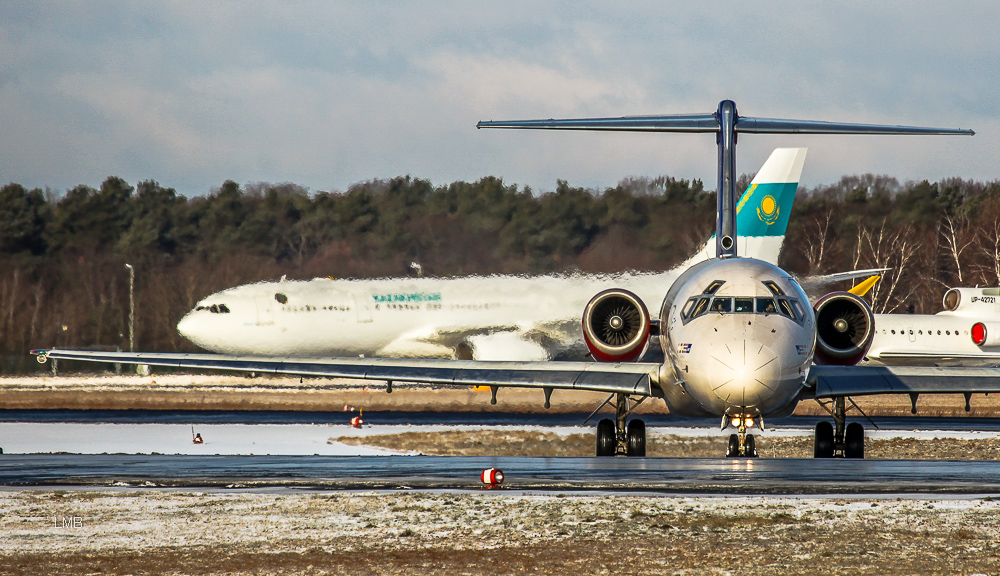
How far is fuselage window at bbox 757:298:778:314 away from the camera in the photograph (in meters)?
15.9

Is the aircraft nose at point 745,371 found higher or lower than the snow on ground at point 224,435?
higher

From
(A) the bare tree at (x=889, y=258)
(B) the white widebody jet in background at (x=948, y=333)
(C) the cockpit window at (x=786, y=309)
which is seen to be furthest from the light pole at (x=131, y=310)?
(C) the cockpit window at (x=786, y=309)

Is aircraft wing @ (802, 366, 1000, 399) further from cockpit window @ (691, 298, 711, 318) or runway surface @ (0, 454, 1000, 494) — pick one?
cockpit window @ (691, 298, 711, 318)

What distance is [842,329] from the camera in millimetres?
18984

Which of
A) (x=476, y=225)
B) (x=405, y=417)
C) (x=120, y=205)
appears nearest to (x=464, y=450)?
(x=405, y=417)

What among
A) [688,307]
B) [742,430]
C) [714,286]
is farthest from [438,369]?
[742,430]

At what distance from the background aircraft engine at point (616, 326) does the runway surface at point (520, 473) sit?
2452 millimetres

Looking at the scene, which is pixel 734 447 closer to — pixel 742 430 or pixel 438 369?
pixel 742 430

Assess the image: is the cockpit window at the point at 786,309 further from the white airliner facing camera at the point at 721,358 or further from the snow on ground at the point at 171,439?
the snow on ground at the point at 171,439

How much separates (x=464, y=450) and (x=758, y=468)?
27.7 feet

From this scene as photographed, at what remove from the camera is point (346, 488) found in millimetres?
12453

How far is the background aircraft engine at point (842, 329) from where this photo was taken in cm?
1881

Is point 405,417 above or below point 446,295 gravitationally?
below

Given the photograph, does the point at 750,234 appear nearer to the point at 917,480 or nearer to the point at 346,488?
the point at 917,480
